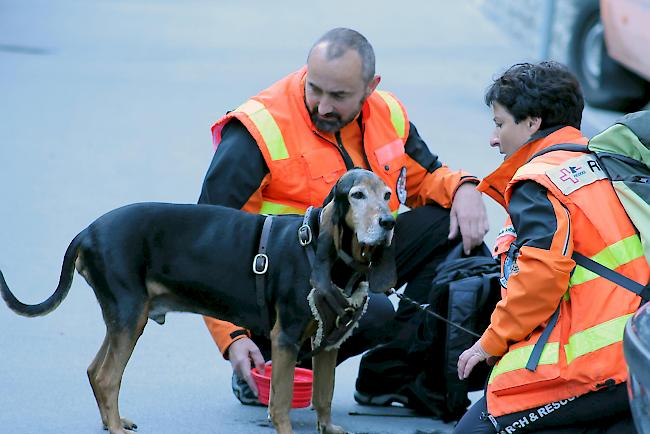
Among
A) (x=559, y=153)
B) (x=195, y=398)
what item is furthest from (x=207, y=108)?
(x=559, y=153)

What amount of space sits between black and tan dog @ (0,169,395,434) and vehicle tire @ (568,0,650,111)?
7534mm

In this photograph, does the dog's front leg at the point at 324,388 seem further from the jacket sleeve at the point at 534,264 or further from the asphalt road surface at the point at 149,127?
the jacket sleeve at the point at 534,264

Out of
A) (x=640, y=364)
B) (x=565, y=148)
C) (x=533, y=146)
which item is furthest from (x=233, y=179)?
(x=640, y=364)

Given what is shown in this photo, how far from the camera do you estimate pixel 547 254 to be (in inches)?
127

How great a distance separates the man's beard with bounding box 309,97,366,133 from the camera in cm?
438

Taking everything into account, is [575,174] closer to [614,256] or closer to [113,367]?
[614,256]

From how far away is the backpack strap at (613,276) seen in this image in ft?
10.6

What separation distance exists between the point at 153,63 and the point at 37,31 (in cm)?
230

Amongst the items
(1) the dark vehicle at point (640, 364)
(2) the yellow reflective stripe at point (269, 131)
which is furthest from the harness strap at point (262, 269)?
(1) the dark vehicle at point (640, 364)

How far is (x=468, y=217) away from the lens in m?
4.57

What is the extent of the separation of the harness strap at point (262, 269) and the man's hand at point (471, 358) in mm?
713

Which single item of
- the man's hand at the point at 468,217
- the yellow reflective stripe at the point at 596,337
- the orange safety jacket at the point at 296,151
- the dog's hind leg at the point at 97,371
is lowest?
the dog's hind leg at the point at 97,371

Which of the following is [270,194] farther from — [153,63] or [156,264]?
[153,63]

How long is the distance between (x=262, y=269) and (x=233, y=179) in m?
0.56
